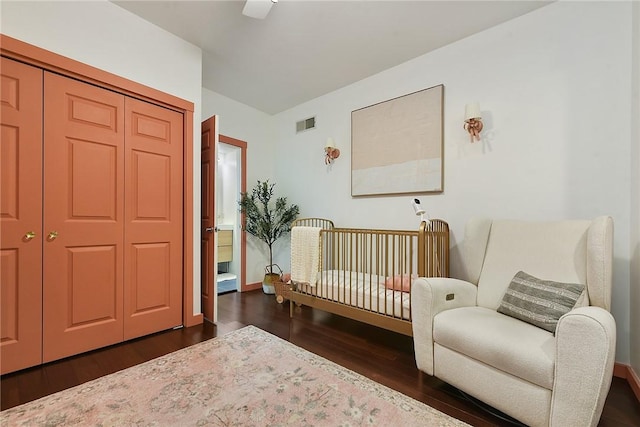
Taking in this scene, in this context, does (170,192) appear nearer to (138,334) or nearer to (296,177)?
(138,334)

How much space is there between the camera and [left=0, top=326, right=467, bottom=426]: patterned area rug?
1.38 m

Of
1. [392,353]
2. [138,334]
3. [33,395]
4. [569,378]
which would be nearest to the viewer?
[569,378]

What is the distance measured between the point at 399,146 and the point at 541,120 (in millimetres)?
1154

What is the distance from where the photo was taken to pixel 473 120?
2365mm

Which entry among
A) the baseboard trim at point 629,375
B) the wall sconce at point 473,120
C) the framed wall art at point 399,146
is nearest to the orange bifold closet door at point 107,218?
the framed wall art at point 399,146

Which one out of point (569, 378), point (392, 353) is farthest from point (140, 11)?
point (569, 378)

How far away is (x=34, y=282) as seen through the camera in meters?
1.84

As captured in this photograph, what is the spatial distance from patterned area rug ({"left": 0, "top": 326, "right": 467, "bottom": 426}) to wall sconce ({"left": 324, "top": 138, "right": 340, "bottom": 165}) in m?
2.32

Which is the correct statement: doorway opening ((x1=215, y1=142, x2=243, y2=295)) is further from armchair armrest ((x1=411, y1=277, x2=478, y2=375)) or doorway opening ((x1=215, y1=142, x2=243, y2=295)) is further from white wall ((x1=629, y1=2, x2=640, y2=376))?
white wall ((x1=629, y1=2, x2=640, y2=376))

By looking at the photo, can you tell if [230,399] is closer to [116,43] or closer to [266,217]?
[266,217]

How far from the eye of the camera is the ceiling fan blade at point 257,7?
6.45 feet

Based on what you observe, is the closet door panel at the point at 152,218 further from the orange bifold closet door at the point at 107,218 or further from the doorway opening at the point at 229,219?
the doorway opening at the point at 229,219

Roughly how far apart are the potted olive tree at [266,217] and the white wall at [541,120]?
1533mm

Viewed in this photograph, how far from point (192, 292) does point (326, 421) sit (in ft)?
5.94
